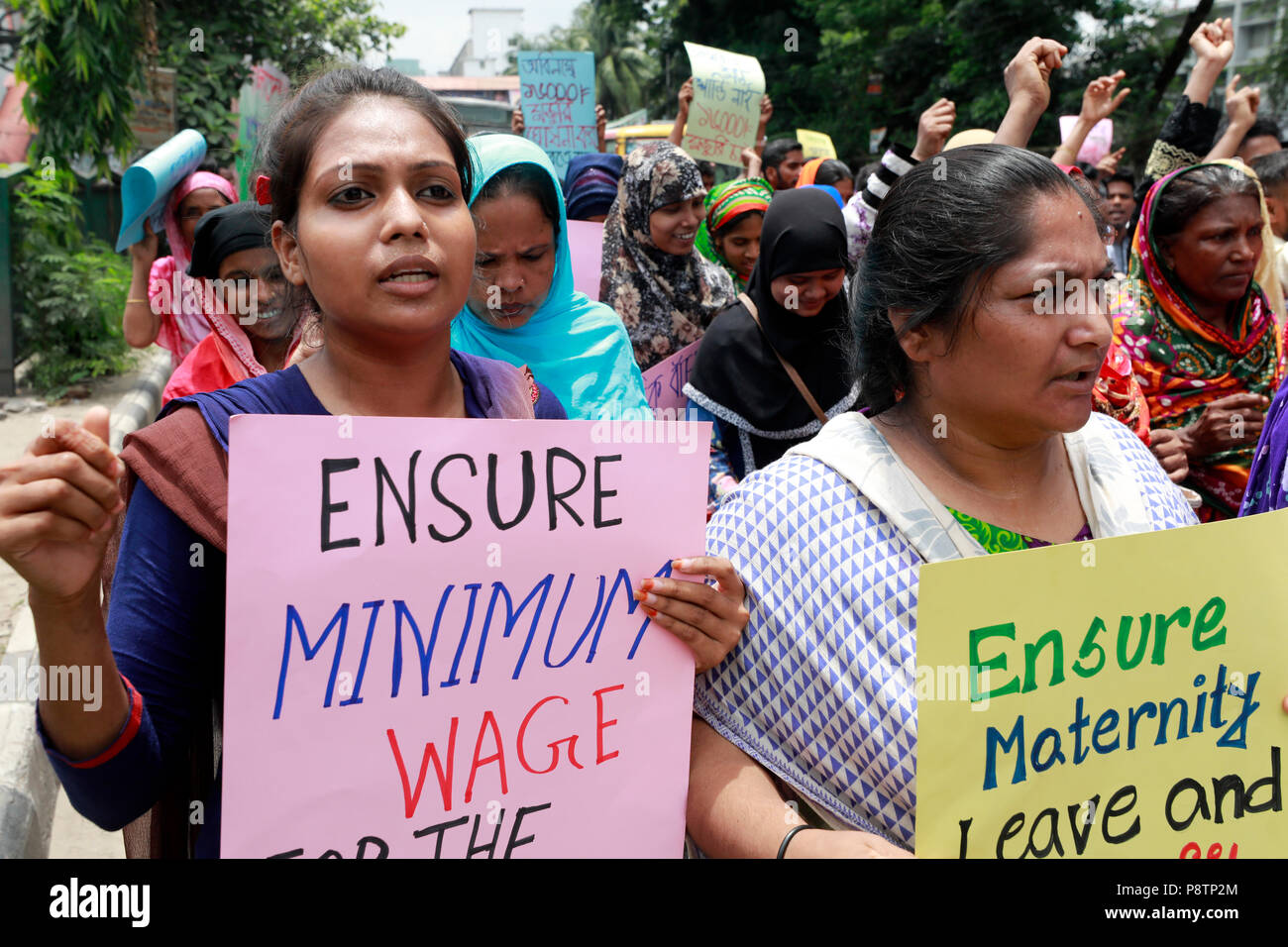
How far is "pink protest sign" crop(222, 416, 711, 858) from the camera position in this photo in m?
1.30

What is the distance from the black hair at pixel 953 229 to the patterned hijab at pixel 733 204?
3102 mm

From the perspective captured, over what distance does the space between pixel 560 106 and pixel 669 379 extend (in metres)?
3.04

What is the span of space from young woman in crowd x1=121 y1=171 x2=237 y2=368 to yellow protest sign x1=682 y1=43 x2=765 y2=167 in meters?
2.57

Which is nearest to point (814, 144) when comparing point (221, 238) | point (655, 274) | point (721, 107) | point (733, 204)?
point (721, 107)

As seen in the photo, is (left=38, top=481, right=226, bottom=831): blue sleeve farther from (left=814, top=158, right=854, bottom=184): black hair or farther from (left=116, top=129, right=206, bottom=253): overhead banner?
(left=814, top=158, right=854, bottom=184): black hair

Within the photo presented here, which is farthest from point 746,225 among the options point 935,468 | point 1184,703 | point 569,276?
point 1184,703

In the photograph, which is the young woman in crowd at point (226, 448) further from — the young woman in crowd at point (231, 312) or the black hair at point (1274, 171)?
the black hair at point (1274, 171)

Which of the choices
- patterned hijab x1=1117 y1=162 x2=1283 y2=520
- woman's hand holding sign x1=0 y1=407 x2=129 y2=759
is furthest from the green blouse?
patterned hijab x1=1117 y1=162 x2=1283 y2=520

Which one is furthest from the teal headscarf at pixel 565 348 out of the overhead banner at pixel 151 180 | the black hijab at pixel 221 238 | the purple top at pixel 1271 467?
the overhead banner at pixel 151 180

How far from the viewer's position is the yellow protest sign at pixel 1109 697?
1.38 m

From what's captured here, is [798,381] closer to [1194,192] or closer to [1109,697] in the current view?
[1194,192]

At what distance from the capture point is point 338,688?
133cm
